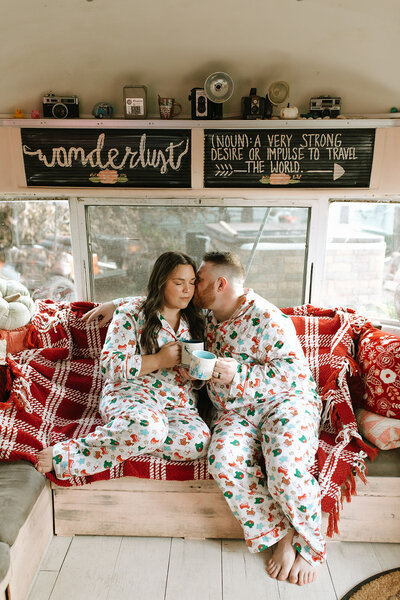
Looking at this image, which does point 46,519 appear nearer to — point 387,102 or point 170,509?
point 170,509

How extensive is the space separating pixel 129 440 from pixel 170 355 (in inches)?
15.1

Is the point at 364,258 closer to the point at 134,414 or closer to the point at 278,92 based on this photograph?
the point at 278,92

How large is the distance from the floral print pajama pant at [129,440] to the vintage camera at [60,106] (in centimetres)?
166

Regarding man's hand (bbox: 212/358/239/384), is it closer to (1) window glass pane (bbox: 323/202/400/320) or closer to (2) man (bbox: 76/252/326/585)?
(2) man (bbox: 76/252/326/585)

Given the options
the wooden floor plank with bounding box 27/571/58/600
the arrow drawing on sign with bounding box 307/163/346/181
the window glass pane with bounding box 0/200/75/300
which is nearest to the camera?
the wooden floor plank with bounding box 27/571/58/600

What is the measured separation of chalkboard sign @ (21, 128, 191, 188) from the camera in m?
2.64

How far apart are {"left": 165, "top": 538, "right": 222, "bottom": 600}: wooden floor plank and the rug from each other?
494mm

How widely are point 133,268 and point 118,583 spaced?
1.76 meters

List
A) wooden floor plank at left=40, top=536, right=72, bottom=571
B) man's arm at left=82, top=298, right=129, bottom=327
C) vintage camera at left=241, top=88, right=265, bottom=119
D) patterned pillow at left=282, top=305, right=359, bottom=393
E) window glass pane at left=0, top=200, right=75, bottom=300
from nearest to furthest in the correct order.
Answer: wooden floor plank at left=40, top=536, right=72, bottom=571 < patterned pillow at left=282, top=305, right=359, bottom=393 < man's arm at left=82, top=298, right=129, bottom=327 < vintage camera at left=241, top=88, right=265, bottom=119 < window glass pane at left=0, top=200, right=75, bottom=300

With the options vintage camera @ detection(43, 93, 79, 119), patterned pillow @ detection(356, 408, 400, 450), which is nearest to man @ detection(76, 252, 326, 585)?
patterned pillow @ detection(356, 408, 400, 450)

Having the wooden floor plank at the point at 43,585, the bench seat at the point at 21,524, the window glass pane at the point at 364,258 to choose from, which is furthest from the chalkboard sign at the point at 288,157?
the wooden floor plank at the point at 43,585

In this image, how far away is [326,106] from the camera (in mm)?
2598

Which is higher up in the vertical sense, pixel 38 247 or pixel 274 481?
pixel 38 247

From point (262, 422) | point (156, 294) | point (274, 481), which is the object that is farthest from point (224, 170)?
point (274, 481)
